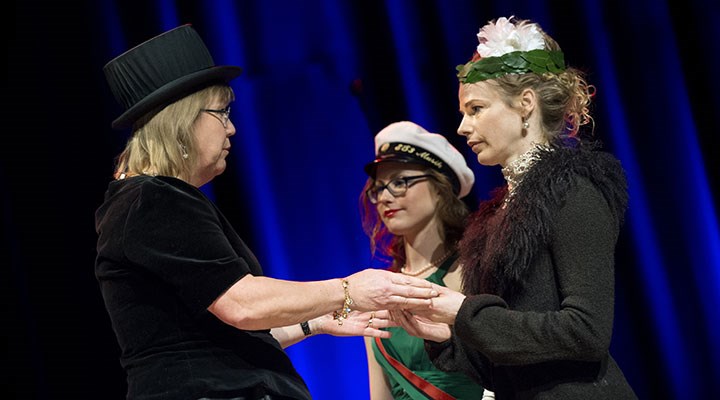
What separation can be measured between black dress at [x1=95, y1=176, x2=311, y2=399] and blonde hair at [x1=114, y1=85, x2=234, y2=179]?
10 cm

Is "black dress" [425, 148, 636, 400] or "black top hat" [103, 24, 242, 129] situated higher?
"black top hat" [103, 24, 242, 129]

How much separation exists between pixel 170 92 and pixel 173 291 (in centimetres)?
48

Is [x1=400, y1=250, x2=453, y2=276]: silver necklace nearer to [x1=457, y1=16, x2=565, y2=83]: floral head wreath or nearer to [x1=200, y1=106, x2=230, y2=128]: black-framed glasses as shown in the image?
[x1=457, y1=16, x2=565, y2=83]: floral head wreath

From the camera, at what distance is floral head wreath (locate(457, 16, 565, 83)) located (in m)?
1.96

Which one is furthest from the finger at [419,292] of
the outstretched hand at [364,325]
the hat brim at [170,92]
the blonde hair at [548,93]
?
the hat brim at [170,92]

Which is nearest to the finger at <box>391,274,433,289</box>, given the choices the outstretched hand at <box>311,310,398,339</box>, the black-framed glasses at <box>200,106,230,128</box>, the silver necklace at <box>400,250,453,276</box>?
the outstretched hand at <box>311,310,398,339</box>

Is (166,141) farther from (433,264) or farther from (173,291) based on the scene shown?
(433,264)

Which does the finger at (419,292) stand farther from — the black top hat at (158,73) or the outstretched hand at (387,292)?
the black top hat at (158,73)

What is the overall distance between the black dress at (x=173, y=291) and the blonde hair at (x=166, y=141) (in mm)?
97

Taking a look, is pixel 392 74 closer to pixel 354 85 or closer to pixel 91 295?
pixel 354 85

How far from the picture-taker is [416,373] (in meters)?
2.64

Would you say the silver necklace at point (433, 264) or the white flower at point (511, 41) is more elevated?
the white flower at point (511, 41)

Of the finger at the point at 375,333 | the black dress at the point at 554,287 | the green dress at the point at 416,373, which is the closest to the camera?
the black dress at the point at 554,287

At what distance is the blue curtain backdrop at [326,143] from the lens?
122 inches
